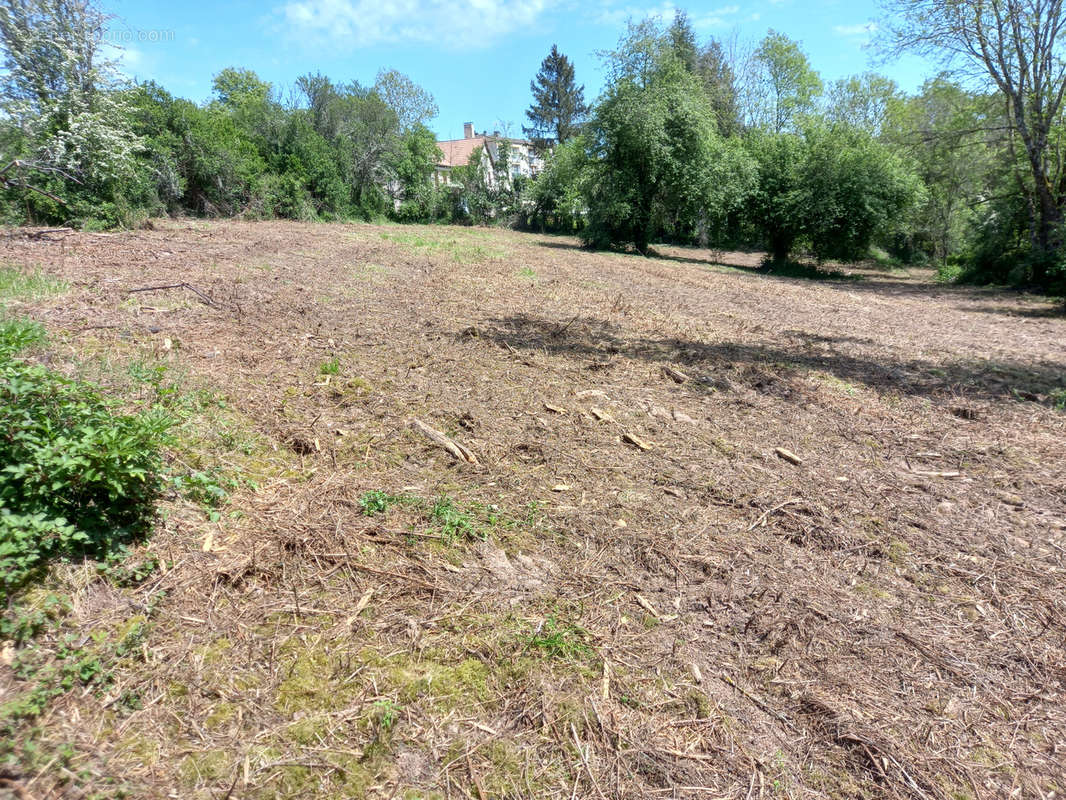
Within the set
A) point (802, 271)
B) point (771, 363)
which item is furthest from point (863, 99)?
point (771, 363)

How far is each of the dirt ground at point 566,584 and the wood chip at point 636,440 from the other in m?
0.03

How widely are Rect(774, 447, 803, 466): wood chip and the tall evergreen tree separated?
4906 centimetres

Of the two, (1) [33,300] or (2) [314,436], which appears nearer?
(2) [314,436]

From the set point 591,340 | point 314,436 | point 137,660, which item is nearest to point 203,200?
point 591,340

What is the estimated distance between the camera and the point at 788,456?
4211mm

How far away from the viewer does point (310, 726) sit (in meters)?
1.96

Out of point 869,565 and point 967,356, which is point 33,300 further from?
point 967,356

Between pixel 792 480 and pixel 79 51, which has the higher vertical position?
pixel 79 51

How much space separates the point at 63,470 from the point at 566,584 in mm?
2206

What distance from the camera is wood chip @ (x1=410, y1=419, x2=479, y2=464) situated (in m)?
3.75

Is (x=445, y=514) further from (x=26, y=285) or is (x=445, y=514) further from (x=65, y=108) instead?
(x=65, y=108)

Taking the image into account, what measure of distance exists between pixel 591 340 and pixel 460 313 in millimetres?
1746

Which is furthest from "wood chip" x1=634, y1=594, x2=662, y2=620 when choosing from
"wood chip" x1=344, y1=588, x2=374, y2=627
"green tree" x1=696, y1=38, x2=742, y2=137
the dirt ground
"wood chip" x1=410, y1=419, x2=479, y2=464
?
"green tree" x1=696, y1=38, x2=742, y2=137

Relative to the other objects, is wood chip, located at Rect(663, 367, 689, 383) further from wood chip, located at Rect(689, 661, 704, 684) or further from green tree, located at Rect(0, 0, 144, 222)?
green tree, located at Rect(0, 0, 144, 222)
